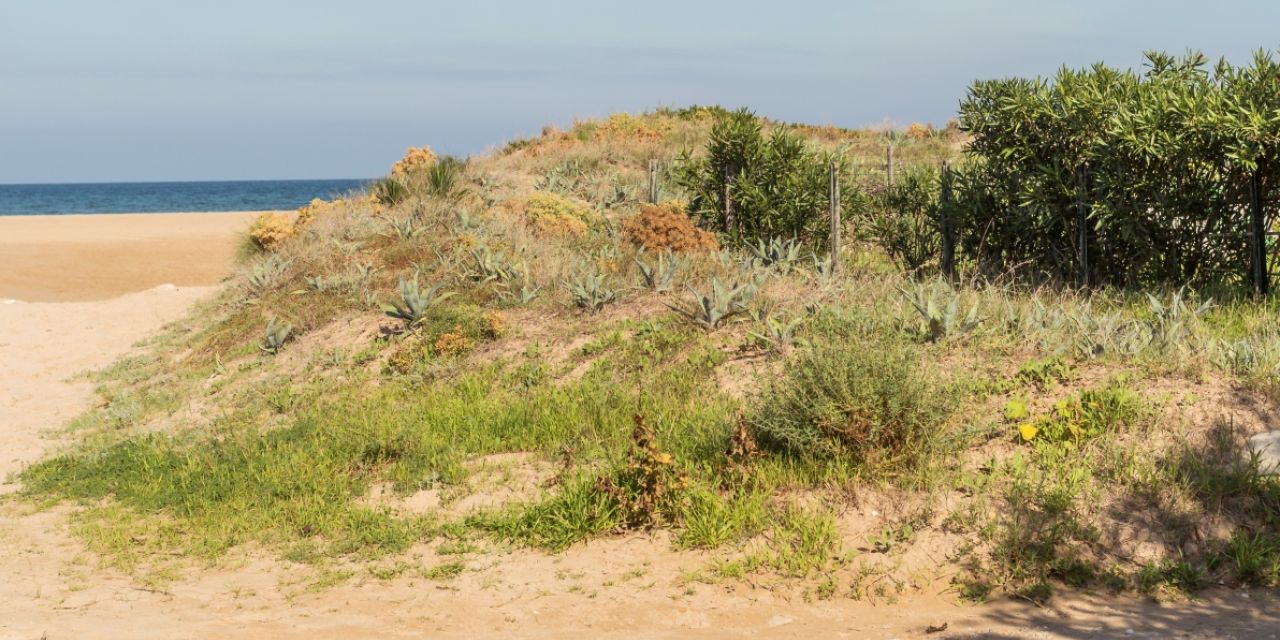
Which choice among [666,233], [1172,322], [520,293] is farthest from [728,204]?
[1172,322]

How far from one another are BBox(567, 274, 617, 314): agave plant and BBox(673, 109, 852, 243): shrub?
429cm

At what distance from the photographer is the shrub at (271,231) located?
1865 centimetres

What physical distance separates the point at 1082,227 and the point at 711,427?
652 centimetres

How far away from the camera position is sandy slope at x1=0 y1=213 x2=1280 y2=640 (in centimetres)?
561

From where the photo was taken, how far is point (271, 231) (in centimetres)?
1894

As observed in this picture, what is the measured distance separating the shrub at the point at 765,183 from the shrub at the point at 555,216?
2171 millimetres

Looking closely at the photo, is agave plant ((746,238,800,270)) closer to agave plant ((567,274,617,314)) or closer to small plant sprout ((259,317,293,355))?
agave plant ((567,274,617,314))

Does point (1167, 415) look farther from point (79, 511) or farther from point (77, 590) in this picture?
point (79, 511)

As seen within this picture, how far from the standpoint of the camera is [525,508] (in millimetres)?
7230

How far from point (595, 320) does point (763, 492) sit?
14.2 feet

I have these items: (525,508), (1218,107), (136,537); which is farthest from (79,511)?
(1218,107)

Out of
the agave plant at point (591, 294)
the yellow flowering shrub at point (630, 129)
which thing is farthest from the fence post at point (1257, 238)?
the yellow flowering shrub at point (630, 129)

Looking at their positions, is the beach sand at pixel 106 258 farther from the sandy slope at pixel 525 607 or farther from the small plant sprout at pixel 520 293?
the sandy slope at pixel 525 607

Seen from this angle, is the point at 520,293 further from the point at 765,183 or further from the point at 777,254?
the point at 765,183
